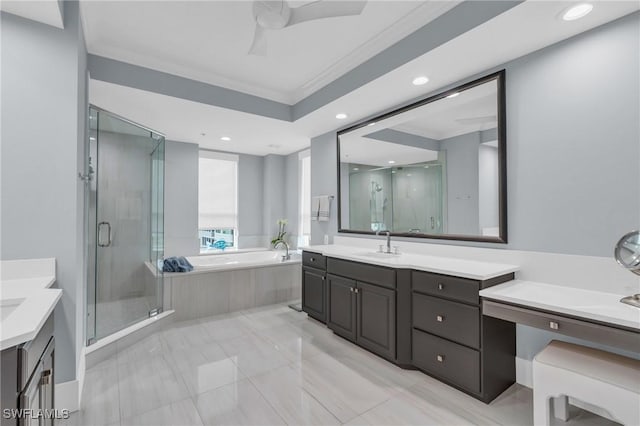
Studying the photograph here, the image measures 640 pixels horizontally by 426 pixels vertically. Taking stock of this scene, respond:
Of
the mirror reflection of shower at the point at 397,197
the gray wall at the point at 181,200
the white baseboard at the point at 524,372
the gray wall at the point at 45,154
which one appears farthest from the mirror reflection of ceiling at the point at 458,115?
the gray wall at the point at 181,200

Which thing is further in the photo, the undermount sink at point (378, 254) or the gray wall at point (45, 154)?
the undermount sink at point (378, 254)

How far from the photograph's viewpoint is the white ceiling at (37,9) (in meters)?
1.65

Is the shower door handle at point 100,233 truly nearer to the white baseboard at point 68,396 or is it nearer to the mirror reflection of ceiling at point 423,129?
the white baseboard at point 68,396

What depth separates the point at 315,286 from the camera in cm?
332

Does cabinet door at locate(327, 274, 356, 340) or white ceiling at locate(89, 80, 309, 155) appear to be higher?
white ceiling at locate(89, 80, 309, 155)

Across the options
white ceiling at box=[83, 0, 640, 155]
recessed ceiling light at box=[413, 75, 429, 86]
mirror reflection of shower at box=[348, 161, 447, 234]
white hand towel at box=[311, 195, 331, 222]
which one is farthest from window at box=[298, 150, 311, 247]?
recessed ceiling light at box=[413, 75, 429, 86]

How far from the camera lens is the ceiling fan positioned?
167cm

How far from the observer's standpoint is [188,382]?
2166 millimetres

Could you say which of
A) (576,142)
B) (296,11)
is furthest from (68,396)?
(576,142)

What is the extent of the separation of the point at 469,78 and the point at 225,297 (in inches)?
138

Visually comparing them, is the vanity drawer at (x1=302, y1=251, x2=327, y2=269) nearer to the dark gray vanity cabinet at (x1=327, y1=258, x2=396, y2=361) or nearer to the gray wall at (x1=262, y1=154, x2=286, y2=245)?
the dark gray vanity cabinet at (x1=327, y1=258, x2=396, y2=361)

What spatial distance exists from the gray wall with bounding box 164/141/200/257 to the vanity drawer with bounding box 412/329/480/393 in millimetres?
4029

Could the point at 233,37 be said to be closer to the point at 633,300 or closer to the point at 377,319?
the point at 377,319

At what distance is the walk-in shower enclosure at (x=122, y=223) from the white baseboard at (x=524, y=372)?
133 inches
